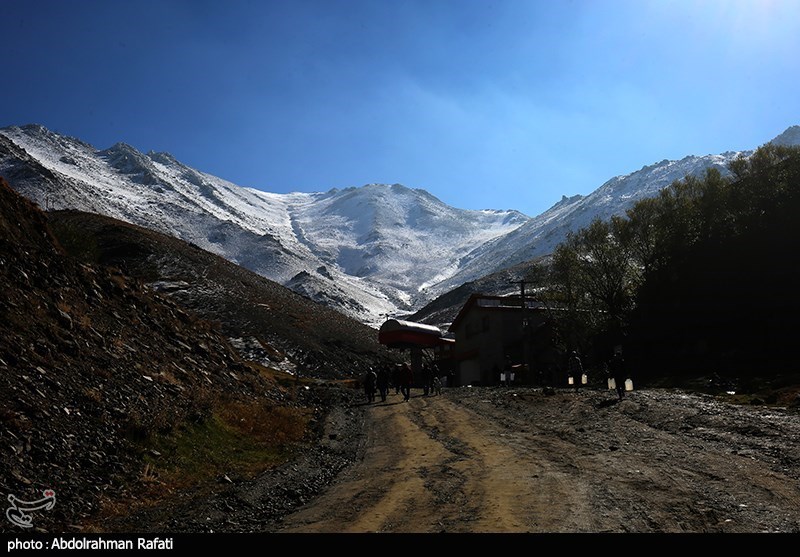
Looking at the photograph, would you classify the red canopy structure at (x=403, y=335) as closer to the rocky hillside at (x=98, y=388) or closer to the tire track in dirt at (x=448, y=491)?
the rocky hillside at (x=98, y=388)

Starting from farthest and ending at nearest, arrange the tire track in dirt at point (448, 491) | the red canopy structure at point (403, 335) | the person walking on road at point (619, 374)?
the red canopy structure at point (403, 335) → the person walking on road at point (619, 374) → the tire track in dirt at point (448, 491)

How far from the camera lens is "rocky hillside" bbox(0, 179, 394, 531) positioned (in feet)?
41.9

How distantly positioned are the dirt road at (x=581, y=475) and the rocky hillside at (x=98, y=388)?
4.37m

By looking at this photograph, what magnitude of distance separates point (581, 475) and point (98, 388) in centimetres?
1286

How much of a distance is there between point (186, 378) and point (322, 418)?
337 inches

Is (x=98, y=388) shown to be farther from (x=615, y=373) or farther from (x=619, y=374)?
(x=615, y=373)

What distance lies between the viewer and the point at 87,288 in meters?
24.4

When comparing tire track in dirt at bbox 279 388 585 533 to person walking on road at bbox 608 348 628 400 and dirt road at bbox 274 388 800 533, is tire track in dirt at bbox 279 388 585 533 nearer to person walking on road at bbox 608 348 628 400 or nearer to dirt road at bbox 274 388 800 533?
dirt road at bbox 274 388 800 533

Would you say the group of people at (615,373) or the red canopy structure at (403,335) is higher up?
the red canopy structure at (403,335)

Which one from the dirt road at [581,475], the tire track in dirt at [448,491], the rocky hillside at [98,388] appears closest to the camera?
the dirt road at [581,475]

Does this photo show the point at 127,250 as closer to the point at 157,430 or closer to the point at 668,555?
the point at 157,430

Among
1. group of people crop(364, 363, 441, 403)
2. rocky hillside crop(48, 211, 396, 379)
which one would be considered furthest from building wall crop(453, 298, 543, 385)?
group of people crop(364, 363, 441, 403)

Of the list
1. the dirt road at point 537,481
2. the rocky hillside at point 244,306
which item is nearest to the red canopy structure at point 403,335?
the rocky hillside at point 244,306

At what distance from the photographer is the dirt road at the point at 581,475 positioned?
406 inches
